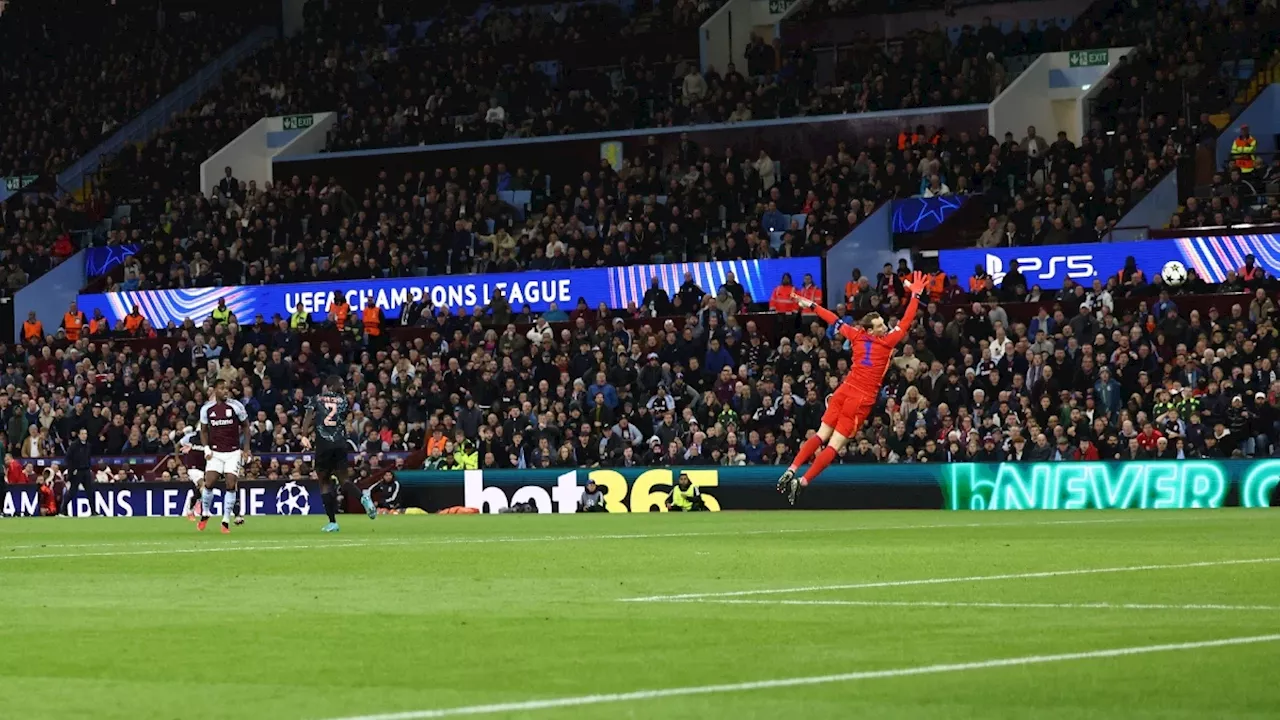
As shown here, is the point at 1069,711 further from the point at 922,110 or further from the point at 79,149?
the point at 79,149

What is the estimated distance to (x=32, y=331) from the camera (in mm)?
46938

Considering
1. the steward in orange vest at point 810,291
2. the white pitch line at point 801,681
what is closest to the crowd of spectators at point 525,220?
the steward in orange vest at point 810,291

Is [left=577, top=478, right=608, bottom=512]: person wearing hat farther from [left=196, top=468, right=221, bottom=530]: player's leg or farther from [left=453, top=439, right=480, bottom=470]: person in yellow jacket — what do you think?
[left=196, top=468, right=221, bottom=530]: player's leg

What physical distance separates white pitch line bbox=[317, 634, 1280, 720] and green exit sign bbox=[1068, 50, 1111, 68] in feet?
116

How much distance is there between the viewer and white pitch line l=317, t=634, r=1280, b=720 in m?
7.77

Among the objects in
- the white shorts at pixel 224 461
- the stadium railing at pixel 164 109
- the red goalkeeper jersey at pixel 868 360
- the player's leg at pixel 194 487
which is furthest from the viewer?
the stadium railing at pixel 164 109

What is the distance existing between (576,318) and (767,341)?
4184mm

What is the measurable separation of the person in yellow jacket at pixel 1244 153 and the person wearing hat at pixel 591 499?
1348 centimetres

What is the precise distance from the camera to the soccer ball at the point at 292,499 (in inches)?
1469

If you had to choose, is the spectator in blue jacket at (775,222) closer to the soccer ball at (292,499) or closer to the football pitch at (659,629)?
the soccer ball at (292,499)

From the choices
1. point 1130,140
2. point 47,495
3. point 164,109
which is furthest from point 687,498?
point 164,109

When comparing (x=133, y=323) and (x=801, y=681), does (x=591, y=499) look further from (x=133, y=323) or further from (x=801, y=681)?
(x=801, y=681)

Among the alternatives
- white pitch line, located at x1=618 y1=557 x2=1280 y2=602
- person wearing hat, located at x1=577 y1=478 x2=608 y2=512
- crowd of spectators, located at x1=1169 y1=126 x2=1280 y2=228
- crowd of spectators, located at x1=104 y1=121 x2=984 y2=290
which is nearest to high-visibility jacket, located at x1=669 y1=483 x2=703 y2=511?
person wearing hat, located at x1=577 y1=478 x2=608 y2=512

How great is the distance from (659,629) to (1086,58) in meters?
35.4
